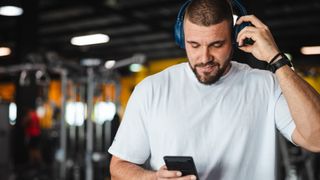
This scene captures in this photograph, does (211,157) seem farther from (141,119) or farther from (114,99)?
(114,99)

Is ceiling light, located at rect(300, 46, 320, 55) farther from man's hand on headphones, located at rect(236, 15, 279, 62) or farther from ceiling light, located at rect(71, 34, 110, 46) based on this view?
man's hand on headphones, located at rect(236, 15, 279, 62)

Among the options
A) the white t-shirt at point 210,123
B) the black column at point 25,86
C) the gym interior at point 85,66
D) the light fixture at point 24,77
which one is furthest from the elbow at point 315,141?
the black column at point 25,86

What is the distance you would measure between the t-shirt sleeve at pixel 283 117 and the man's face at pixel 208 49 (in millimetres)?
256

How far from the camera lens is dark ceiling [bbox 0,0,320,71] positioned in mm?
9695

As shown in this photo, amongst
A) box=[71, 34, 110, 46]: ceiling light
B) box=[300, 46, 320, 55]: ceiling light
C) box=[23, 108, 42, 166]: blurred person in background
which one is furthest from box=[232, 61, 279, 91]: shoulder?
box=[71, 34, 110, 46]: ceiling light

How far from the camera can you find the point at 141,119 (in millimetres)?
1765

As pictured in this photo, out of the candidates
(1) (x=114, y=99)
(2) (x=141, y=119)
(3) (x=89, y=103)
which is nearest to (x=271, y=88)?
(2) (x=141, y=119)

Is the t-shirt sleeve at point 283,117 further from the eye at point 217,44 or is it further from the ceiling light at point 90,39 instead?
the ceiling light at point 90,39

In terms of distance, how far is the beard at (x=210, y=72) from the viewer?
166 cm

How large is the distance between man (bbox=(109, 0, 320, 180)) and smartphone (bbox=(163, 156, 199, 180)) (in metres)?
0.18

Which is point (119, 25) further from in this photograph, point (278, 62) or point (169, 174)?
point (169, 174)

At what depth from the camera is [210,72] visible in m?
1.67

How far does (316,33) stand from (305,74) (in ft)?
19.6

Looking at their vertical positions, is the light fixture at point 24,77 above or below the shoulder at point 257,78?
above
